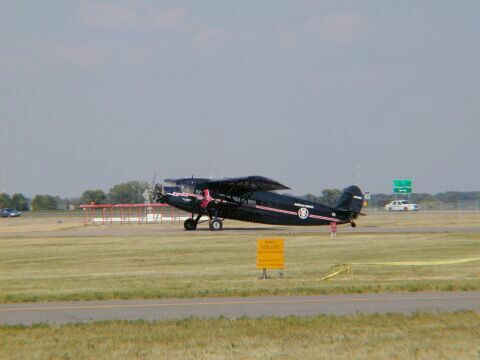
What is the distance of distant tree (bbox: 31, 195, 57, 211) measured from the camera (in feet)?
581

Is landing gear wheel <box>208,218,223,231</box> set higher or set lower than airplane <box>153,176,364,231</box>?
lower

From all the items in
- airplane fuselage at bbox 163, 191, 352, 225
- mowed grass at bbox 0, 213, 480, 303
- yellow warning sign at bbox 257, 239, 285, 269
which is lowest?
mowed grass at bbox 0, 213, 480, 303

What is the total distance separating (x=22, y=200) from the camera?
18212 cm

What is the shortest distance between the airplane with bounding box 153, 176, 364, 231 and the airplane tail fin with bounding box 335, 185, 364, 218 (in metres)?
2.18

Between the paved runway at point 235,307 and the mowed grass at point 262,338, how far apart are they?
108 centimetres

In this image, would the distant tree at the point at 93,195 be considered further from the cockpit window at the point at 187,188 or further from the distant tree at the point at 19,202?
the cockpit window at the point at 187,188

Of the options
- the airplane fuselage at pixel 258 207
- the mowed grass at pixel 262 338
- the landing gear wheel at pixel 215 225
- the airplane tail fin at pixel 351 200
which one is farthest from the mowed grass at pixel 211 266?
the airplane tail fin at pixel 351 200

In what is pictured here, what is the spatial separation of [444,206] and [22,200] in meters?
104

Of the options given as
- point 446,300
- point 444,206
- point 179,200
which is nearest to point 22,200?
point 444,206

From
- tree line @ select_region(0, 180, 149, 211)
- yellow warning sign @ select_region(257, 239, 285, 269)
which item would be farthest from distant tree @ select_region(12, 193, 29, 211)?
yellow warning sign @ select_region(257, 239, 285, 269)

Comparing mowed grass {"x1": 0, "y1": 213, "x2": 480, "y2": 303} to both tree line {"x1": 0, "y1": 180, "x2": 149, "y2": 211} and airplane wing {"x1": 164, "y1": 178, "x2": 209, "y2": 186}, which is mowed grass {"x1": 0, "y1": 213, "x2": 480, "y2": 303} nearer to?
airplane wing {"x1": 164, "y1": 178, "x2": 209, "y2": 186}

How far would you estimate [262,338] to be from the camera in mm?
12008

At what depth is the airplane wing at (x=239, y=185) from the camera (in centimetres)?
4966

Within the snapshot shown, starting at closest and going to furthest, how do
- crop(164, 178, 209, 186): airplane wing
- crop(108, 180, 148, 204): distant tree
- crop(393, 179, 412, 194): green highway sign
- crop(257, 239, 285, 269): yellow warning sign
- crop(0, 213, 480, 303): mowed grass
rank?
crop(0, 213, 480, 303): mowed grass, crop(257, 239, 285, 269): yellow warning sign, crop(164, 178, 209, 186): airplane wing, crop(393, 179, 412, 194): green highway sign, crop(108, 180, 148, 204): distant tree
